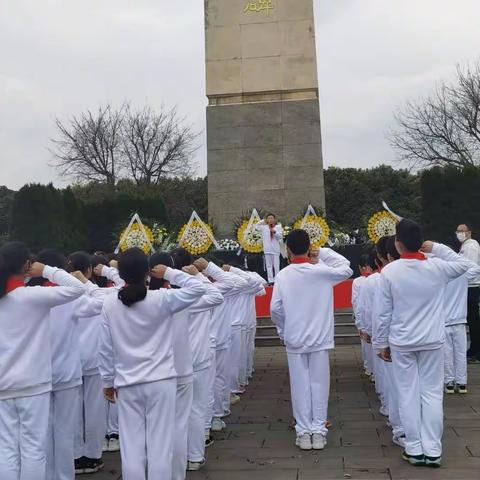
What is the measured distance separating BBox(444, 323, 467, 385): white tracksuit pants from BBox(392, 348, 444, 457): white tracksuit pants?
2966mm

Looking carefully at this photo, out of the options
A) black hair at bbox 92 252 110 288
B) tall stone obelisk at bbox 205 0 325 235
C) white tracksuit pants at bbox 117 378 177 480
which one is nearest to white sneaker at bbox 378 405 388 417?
black hair at bbox 92 252 110 288

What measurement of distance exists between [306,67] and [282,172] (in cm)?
316

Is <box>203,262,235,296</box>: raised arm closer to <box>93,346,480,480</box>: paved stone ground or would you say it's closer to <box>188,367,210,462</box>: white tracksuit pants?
<box>188,367,210,462</box>: white tracksuit pants

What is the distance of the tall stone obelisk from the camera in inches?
720

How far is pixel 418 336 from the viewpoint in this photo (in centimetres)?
509

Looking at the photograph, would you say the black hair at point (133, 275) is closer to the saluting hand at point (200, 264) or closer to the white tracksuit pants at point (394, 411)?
the saluting hand at point (200, 264)

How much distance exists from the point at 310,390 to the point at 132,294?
250cm

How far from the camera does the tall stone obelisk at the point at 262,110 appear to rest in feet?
60.0

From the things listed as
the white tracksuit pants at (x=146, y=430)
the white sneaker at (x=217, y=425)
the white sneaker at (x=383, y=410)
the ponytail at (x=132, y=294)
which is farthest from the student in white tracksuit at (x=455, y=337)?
the ponytail at (x=132, y=294)

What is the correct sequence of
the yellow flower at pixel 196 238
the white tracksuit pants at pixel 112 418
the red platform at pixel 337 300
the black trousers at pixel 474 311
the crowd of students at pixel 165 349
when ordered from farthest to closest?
the yellow flower at pixel 196 238
the red platform at pixel 337 300
the black trousers at pixel 474 311
the white tracksuit pants at pixel 112 418
the crowd of students at pixel 165 349

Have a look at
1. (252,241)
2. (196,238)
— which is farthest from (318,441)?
(252,241)

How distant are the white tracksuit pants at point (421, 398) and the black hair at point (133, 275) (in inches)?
92.7

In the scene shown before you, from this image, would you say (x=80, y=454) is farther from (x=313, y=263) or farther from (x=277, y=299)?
(x=313, y=263)

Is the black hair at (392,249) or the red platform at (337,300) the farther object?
the red platform at (337,300)
